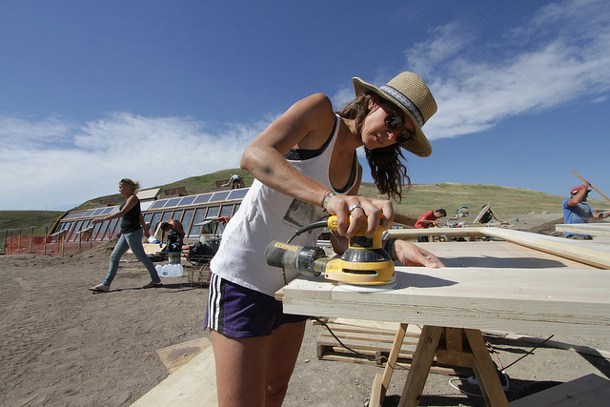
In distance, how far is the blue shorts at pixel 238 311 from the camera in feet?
3.88

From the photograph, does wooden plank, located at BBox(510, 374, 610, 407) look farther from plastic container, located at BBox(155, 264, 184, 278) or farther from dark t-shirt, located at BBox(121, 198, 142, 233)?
plastic container, located at BBox(155, 264, 184, 278)

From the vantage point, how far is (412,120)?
1312 mm

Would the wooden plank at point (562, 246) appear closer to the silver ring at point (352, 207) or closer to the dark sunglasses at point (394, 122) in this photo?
the dark sunglasses at point (394, 122)

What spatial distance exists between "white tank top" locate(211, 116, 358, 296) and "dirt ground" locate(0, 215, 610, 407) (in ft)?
5.92

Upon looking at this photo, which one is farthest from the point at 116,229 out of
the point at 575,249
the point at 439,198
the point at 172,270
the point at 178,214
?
the point at 439,198

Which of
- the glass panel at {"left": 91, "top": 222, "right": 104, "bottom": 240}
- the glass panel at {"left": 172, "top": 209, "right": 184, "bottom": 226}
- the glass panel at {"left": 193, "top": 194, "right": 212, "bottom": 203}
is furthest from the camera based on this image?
the glass panel at {"left": 91, "top": 222, "right": 104, "bottom": 240}

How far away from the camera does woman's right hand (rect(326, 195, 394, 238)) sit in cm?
88

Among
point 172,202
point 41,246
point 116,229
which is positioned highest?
point 172,202

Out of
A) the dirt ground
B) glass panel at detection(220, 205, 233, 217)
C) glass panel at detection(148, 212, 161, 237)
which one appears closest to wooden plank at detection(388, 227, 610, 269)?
the dirt ground

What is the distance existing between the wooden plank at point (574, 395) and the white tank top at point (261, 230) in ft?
7.28

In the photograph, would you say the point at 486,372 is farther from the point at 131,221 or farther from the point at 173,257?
the point at 173,257

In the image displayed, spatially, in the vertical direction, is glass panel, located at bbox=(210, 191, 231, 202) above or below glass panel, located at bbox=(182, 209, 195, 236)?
above

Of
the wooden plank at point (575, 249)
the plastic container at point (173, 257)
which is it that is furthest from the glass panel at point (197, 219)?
the wooden plank at point (575, 249)

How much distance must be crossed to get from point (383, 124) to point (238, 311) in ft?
3.18
